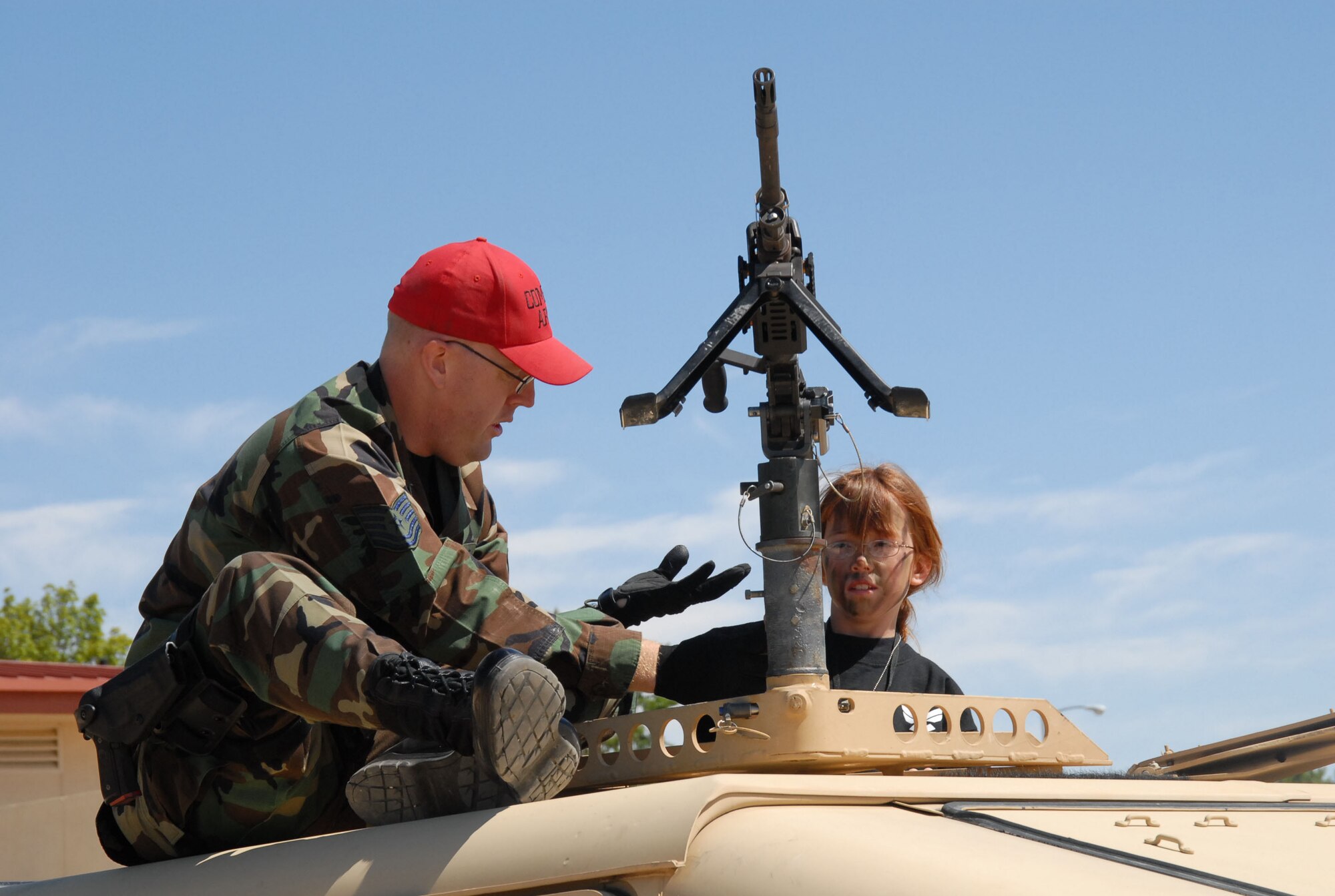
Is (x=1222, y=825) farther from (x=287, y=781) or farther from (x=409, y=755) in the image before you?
(x=287, y=781)

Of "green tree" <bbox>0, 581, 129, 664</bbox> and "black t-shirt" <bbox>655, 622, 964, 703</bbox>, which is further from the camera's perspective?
"green tree" <bbox>0, 581, 129, 664</bbox>

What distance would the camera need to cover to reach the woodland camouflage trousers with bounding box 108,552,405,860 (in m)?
2.44

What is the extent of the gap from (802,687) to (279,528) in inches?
40.5

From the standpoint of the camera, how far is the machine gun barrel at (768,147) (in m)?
2.79

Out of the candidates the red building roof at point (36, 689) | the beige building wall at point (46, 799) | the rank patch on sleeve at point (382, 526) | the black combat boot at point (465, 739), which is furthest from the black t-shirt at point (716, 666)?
the red building roof at point (36, 689)

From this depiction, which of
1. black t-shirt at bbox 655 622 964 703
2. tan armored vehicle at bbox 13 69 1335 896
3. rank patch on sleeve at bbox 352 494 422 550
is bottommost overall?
tan armored vehicle at bbox 13 69 1335 896

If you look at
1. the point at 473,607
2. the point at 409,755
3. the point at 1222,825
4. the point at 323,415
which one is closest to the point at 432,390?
the point at 323,415

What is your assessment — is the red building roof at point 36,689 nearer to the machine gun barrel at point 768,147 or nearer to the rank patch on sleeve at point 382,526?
the rank patch on sleeve at point 382,526

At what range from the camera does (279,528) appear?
9.41ft

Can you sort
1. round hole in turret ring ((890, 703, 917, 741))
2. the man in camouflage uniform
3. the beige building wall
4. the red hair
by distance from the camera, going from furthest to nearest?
the beige building wall → the red hair → round hole in turret ring ((890, 703, 917, 741)) → the man in camouflage uniform

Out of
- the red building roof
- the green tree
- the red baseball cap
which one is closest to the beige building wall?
the red building roof

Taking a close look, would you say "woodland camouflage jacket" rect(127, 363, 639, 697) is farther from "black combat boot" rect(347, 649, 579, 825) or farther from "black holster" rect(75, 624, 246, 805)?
"black combat boot" rect(347, 649, 579, 825)

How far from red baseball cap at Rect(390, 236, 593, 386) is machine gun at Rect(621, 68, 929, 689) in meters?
0.41

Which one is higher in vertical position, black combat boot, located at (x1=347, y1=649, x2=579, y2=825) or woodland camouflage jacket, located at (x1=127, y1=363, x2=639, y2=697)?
woodland camouflage jacket, located at (x1=127, y1=363, x2=639, y2=697)
